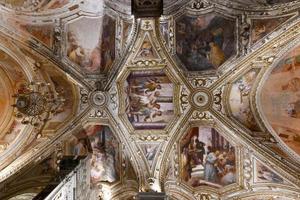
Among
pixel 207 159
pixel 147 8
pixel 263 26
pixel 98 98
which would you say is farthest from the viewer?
pixel 98 98

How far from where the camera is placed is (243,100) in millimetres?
11594

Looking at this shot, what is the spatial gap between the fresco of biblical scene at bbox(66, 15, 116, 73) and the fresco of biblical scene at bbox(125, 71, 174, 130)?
1.06 metres

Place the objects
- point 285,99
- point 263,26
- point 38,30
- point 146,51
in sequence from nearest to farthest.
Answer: point 263,26 < point 285,99 < point 38,30 < point 146,51

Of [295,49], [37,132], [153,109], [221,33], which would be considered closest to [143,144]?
[153,109]

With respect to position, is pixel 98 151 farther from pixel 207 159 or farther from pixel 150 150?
pixel 207 159

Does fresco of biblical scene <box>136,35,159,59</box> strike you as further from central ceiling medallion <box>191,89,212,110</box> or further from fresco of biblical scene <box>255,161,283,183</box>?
fresco of biblical scene <box>255,161,283,183</box>

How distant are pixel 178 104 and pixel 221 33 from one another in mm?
2657

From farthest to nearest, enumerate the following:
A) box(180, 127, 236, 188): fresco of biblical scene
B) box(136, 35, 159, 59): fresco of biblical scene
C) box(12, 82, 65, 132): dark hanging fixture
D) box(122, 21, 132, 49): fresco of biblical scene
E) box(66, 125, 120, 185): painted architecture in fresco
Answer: box(66, 125, 120, 185): painted architecture in fresco, box(136, 35, 159, 59): fresco of biblical scene, box(122, 21, 132, 49): fresco of biblical scene, box(180, 127, 236, 188): fresco of biblical scene, box(12, 82, 65, 132): dark hanging fixture

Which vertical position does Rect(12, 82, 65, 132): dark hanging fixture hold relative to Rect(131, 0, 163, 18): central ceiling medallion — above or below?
below

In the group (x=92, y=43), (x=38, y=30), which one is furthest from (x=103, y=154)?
(x=38, y=30)

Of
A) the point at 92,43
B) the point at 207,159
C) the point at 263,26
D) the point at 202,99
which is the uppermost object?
the point at 92,43

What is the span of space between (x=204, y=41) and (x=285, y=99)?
9.72ft

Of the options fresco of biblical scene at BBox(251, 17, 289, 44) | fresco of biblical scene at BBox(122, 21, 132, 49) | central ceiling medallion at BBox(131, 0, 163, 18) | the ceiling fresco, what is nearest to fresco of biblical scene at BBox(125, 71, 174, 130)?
the ceiling fresco

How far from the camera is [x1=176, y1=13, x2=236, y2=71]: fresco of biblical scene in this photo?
36.6 feet
